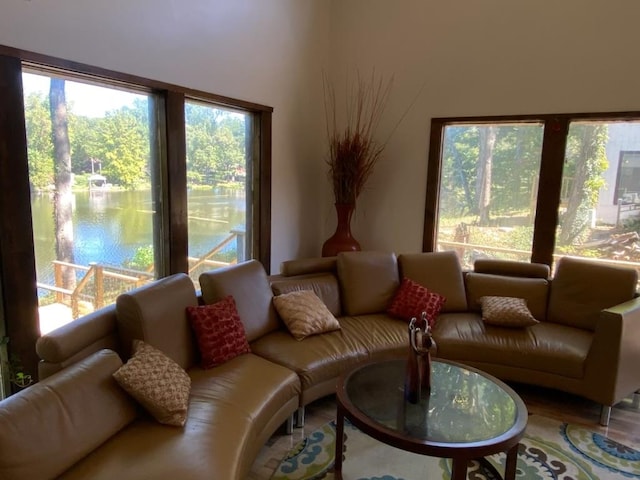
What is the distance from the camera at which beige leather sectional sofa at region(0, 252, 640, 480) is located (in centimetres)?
156

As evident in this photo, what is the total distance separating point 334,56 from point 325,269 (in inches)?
98.0

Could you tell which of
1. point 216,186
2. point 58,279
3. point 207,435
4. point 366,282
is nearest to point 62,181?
point 58,279

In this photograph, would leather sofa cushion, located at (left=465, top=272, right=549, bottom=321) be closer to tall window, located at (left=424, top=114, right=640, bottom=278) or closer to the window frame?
tall window, located at (left=424, top=114, right=640, bottom=278)

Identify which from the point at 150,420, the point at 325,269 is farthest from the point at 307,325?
the point at 150,420

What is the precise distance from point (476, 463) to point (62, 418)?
6.60 ft

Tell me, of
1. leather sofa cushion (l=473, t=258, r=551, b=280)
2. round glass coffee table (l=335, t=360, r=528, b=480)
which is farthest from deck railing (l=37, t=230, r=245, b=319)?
leather sofa cushion (l=473, t=258, r=551, b=280)

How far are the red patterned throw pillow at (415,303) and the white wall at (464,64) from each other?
Result: 112 cm

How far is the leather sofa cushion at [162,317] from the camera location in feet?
6.98

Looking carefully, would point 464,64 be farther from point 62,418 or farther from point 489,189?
point 62,418

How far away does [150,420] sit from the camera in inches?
72.9

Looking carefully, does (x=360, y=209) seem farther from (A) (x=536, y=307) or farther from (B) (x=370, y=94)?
(A) (x=536, y=307)

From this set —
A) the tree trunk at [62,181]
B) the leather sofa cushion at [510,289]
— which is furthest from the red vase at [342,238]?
the tree trunk at [62,181]

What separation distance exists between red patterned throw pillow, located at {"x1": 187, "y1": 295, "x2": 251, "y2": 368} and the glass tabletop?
712 millimetres

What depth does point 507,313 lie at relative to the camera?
3.13m
